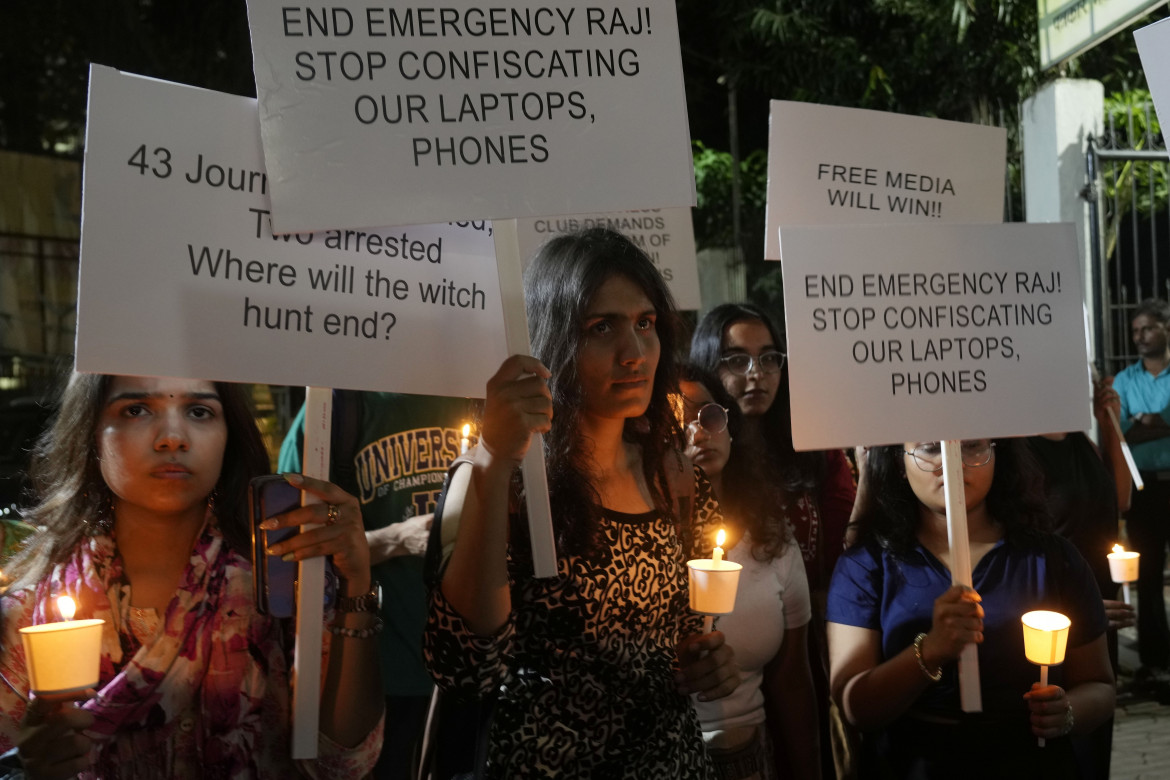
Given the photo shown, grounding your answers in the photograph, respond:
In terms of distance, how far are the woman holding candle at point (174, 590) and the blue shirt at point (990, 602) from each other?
4.35 feet

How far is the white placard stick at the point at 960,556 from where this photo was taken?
7.97 feet

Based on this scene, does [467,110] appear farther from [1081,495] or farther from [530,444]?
[1081,495]

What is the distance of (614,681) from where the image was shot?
2.07m

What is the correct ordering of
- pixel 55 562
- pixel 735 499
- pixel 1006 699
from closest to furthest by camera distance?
pixel 55 562 → pixel 1006 699 → pixel 735 499

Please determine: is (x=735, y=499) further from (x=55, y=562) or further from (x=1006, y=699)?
(x=55, y=562)

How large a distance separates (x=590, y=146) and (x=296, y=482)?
35.1 inches

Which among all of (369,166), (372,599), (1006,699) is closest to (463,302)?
(369,166)

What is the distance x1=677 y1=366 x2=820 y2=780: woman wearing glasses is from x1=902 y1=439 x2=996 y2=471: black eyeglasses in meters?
0.47

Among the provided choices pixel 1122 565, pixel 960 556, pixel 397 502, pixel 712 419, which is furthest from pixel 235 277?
pixel 1122 565

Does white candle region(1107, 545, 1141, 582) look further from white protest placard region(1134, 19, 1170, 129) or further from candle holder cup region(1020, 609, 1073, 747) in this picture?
white protest placard region(1134, 19, 1170, 129)

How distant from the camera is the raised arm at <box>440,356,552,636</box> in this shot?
192 cm

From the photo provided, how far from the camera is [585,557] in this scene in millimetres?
2109

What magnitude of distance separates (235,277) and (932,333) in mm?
1697

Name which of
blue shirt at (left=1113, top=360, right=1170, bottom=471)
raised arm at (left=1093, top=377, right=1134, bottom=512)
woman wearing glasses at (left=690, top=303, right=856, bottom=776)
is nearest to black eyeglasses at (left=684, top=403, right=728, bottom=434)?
woman wearing glasses at (left=690, top=303, right=856, bottom=776)
